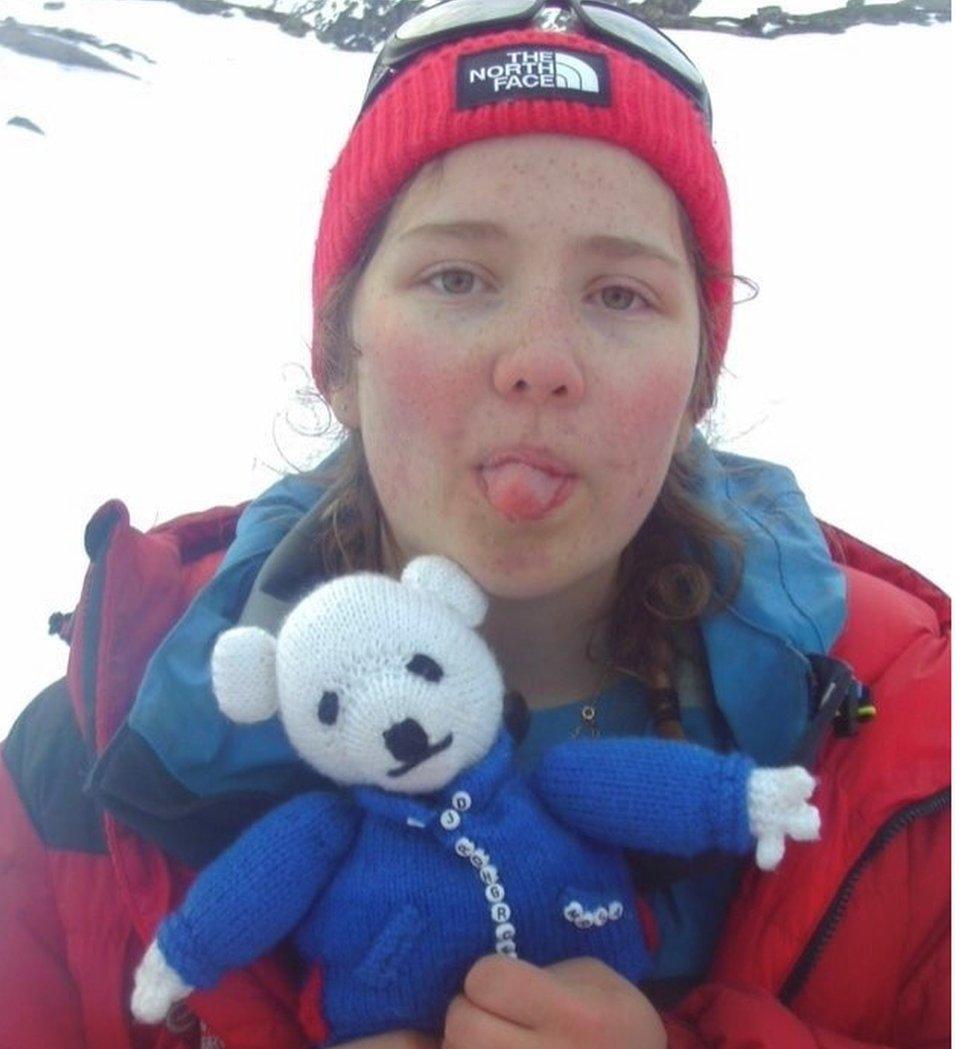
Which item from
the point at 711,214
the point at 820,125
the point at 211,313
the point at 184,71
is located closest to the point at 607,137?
the point at 711,214

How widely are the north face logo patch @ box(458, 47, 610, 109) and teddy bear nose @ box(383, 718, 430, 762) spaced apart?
25.4 inches

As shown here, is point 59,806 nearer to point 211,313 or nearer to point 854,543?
point 854,543

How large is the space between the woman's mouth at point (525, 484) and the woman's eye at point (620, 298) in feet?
0.61

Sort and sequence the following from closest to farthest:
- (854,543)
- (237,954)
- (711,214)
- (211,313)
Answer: (237,954) < (711,214) < (854,543) < (211,313)

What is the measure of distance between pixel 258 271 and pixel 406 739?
10.8 ft

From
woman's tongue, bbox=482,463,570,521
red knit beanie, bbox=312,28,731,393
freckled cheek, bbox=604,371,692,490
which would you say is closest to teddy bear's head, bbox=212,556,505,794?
woman's tongue, bbox=482,463,570,521

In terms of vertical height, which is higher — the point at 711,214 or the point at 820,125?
the point at 820,125

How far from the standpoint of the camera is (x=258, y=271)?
12.9 ft

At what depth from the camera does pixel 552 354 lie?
1011 mm

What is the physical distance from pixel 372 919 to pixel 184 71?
513 cm

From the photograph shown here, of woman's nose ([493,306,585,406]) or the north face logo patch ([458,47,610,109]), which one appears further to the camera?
the north face logo patch ([458,47,610,109])

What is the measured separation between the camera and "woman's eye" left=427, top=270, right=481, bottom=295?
110 centimetres

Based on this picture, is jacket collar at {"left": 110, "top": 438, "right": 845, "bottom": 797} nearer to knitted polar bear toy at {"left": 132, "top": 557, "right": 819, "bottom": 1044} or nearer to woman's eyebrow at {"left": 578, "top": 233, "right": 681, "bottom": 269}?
knitted polar bear toy at {"left": 132, "top": 557, "right": 819, "bottom": 1044}

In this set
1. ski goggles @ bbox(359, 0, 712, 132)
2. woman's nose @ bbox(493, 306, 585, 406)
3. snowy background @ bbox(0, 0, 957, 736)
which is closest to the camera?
woman's nose @ bbox(493, 306, 585, 406)
